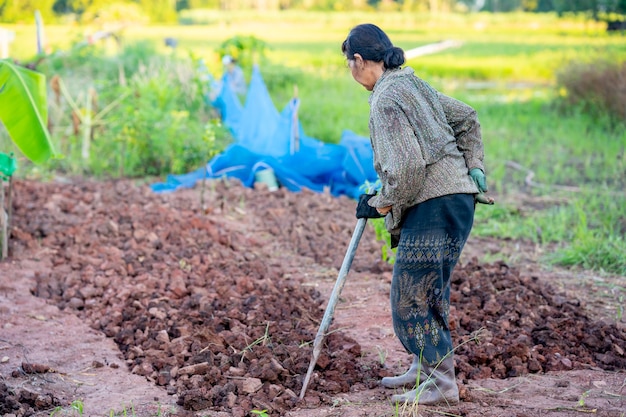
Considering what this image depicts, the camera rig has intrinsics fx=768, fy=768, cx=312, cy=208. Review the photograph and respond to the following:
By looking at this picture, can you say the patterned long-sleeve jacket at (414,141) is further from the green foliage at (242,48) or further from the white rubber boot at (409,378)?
the green foliage at (242,48)

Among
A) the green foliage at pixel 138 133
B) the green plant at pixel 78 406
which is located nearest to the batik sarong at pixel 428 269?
the green plant at pixel 78 406

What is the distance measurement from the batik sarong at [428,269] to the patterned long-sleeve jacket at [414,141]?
55mm

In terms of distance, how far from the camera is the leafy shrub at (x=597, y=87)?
9750 mm

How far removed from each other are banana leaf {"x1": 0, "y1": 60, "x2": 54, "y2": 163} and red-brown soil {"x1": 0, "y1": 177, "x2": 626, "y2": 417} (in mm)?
915

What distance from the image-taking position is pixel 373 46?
284 cm

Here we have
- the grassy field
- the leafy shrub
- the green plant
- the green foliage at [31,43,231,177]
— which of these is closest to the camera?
the green plant

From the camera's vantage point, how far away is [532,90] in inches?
592

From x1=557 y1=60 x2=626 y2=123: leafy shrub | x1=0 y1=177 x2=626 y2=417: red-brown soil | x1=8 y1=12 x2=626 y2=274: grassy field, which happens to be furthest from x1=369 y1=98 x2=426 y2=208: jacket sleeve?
x1=557 y1=60 x2=626 y2=123: leafy shrub

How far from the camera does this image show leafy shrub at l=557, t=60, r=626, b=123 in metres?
9.75

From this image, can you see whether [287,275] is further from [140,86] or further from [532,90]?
[532,90]

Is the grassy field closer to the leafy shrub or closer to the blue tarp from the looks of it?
the leafy shrub

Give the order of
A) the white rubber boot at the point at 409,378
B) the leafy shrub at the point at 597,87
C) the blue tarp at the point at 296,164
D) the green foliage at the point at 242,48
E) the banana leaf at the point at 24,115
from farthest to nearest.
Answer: the green foliage at the point at 242,48 < the leafy shrub at the point at 597,87 < the blue tarp at the point at 296,164 < the banana leaf at the point at 24,115 < the white rubber boot at the point at 409,378

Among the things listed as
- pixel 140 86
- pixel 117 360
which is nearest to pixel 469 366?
pixel 117 360

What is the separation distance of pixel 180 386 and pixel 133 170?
15.1 feet
